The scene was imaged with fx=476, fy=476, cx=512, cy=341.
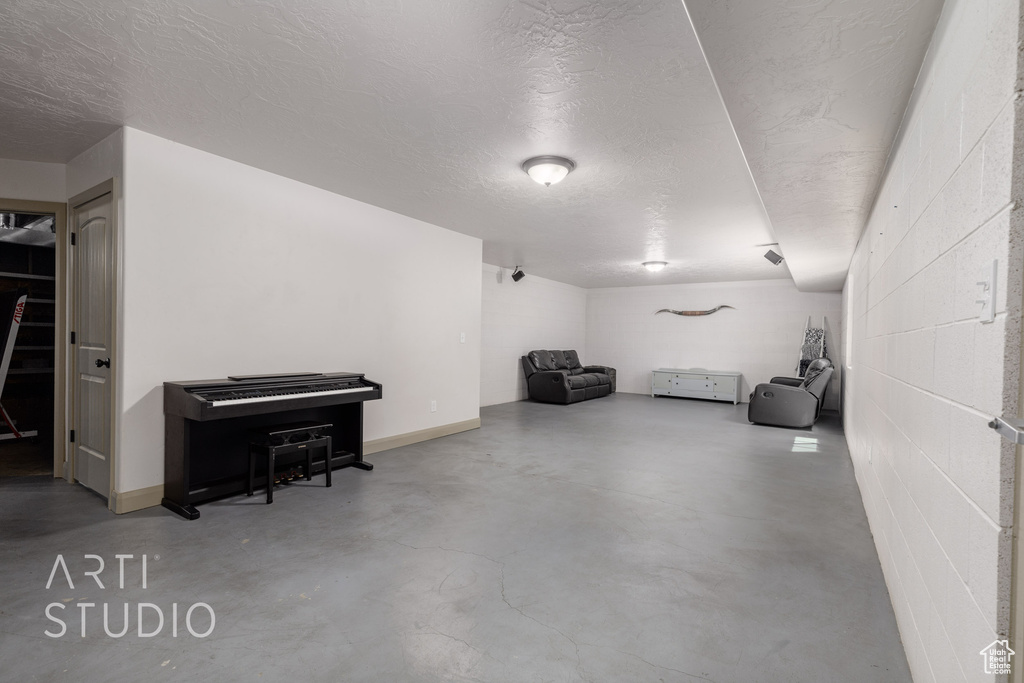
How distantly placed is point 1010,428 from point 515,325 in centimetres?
792

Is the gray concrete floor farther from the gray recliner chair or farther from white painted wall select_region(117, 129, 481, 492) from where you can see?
the gray recliner chair

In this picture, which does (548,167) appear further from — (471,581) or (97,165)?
(97,165)

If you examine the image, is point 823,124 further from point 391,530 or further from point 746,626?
point 391,530

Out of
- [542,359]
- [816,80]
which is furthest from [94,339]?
[542,359]

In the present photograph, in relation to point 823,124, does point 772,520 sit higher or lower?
lower

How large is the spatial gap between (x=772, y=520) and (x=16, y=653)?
3.69 m

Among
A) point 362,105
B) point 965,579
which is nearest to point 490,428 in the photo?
point 362,105

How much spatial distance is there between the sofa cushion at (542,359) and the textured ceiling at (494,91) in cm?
489

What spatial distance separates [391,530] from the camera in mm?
2805

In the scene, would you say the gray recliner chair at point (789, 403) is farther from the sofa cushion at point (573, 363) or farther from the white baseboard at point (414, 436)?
the white baseboard at point (414, 436)

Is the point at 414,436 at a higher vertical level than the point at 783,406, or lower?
lower

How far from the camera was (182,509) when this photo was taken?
9.87ft

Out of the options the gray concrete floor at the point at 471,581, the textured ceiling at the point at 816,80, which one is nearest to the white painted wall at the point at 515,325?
the gray concrete floor at the point at 471,581

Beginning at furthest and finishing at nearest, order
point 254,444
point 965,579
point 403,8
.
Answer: point 254,444
point 403,8
point 965,579
